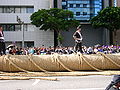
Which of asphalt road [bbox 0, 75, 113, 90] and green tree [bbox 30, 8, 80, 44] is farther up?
green tree [bbox 30, 8, 80, 44]

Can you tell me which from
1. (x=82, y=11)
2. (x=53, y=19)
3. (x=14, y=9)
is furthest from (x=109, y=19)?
(x=14, y=9)

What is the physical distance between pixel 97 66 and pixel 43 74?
6.97 ft

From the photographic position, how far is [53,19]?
4581 centimetres

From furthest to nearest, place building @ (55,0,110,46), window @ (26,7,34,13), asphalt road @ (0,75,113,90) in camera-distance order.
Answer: building @ (55,0,110,46) → window @ (26,7,34,13) → asphalt road @ (0,75,113,90)

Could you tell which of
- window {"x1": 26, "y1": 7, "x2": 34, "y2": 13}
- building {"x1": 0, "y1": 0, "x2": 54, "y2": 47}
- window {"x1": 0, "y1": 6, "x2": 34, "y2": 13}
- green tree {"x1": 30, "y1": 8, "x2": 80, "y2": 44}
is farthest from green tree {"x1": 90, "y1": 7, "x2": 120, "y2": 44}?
window {"x1": 0, "y1": 6, "x2": 34, "y2": 13}

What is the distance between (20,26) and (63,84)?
44.9 metres

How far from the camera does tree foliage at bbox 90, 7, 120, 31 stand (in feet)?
157

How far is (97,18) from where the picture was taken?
49469 mm

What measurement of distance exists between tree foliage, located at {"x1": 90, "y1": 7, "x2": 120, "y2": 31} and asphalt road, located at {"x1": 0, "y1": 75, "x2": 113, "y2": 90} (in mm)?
40886

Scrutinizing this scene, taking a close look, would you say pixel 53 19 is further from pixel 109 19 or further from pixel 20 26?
pixel 109 19

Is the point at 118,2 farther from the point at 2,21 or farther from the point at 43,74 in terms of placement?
the point at 43,74

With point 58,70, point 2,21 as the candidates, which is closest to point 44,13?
point 2,21

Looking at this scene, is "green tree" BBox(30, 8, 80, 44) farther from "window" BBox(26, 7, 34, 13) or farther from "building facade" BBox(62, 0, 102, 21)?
"building facade" BBox(62, 0, 102, 21)

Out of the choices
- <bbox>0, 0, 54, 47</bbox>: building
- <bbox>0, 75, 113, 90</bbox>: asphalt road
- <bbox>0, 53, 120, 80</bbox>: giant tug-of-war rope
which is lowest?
<bbox>0, 75, 113, 90</bbox>: asphalt road
